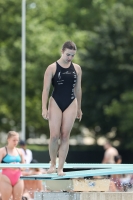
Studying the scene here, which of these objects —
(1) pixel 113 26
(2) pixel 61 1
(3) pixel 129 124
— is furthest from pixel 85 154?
(2) pixel 61 1

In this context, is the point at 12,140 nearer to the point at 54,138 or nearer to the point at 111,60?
the point at 54,138

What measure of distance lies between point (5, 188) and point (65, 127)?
8.62 ft

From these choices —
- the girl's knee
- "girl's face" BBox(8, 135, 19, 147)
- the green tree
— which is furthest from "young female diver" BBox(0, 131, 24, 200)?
the green tree

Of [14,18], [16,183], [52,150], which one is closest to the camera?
[52,150]

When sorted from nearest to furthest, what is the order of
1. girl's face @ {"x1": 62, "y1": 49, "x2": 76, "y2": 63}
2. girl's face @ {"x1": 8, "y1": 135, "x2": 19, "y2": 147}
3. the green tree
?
girl's face @ {"x1": 62, "y1": 49, "x2": 76, "y2": 63}, girl's face @ {"x1": 8, "y1": 135, "x2": 19, "y2": 147}, the green tree

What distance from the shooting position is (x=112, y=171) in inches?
426

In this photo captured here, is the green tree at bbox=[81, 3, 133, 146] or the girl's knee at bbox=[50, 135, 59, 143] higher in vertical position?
the green tree at bbox=[81, 3, 133, 146]

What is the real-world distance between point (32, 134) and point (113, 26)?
14.2 m

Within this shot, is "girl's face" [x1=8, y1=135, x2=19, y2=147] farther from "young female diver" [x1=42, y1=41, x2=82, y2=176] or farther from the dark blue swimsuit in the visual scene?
the dark blue swimsuit

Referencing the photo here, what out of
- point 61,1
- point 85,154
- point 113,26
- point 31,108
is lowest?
point 85,154

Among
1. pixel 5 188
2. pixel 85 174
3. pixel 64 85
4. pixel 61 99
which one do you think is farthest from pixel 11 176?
pixel 64 85

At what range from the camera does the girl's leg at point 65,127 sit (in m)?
10.6

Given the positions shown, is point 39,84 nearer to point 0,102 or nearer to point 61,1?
point 0,102

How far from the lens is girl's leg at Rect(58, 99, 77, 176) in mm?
10562
